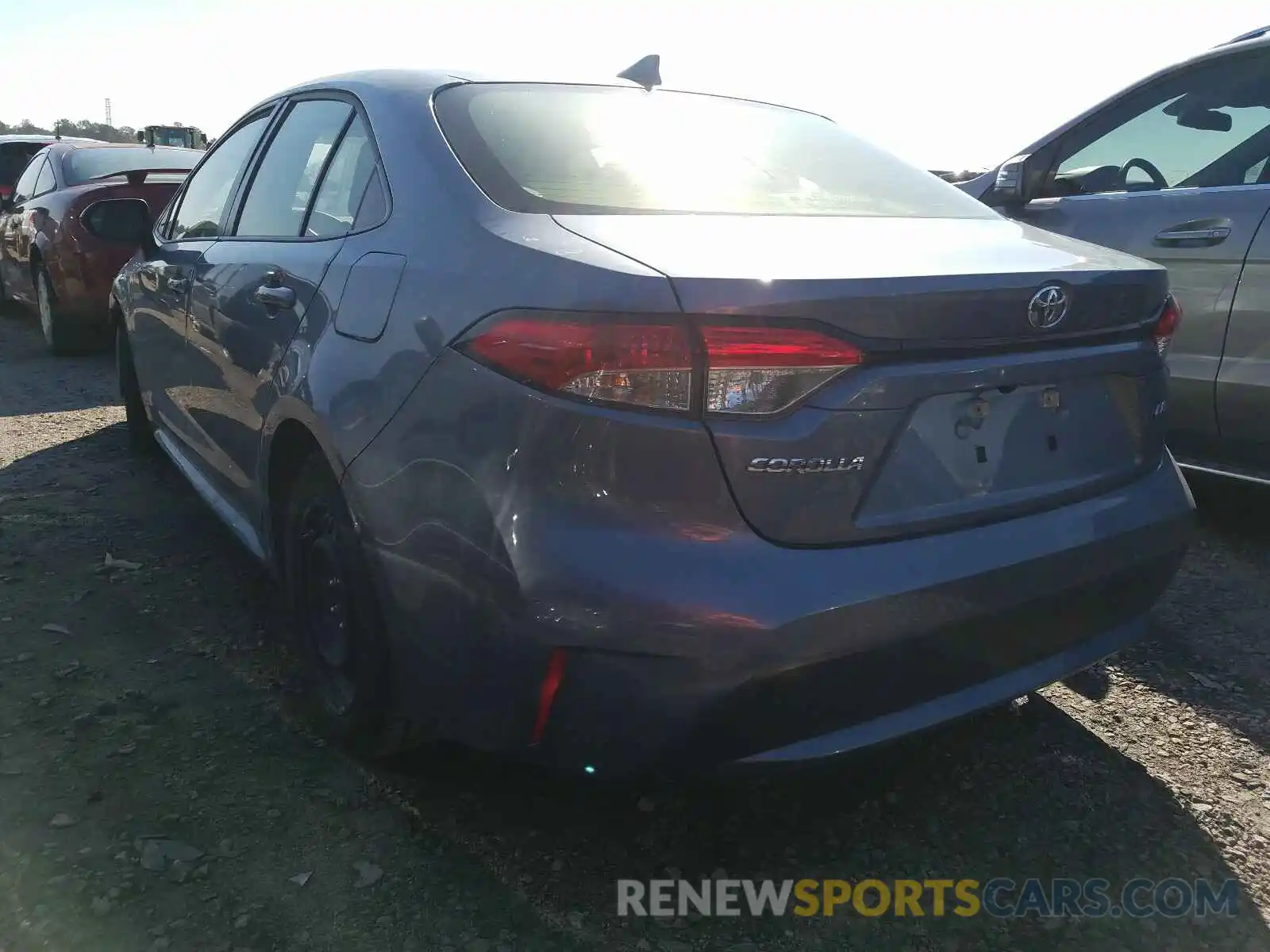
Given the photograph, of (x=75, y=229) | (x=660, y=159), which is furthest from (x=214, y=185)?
(x=75, y=229)

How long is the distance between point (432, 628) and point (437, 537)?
18 centimetres

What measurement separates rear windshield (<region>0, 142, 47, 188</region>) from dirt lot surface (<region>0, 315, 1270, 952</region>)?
979 centimetres

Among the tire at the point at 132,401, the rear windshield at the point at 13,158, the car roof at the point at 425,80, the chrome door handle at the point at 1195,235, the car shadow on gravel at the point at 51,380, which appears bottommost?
the car shadow on gravel at the point at 51,380

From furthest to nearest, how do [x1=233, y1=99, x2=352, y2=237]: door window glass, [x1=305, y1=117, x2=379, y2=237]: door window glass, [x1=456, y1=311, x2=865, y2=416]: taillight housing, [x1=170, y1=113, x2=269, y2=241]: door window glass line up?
[x1=170, y1=113, x2=269, y2=241]: door window glass → [x1=233, y1=99, x2=352, y2=237]: door window glass → [x1=305, y1=117, x2=379, y2=237]: door window glass → [x1=456, y1=311, x2=865, y2=416]: taillight housing

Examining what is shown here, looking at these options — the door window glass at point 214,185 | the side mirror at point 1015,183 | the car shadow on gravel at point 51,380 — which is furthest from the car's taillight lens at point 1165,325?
the car shadow on gravel at point 51,380

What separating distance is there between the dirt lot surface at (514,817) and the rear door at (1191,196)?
1049 millimetres

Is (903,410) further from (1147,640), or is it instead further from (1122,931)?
(1147,640)

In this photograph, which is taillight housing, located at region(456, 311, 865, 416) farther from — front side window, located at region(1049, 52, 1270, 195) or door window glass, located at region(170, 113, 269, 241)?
front side window, located at region(1049, 52, 1270, 195)

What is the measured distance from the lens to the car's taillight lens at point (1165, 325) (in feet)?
7.44

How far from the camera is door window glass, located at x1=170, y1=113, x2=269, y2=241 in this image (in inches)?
136

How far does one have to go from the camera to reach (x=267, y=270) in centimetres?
272

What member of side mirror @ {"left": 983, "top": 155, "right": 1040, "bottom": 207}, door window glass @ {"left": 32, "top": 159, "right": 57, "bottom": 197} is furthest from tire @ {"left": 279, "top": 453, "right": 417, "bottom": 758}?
door window glass @ {"left": 32, "top": 159, "right": 57, "bottom": 197}

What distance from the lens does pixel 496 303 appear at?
1825 mm

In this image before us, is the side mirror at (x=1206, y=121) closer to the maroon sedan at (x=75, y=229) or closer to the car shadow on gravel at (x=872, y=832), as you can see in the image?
the car shadow on gravel at (x=872, y=832)
